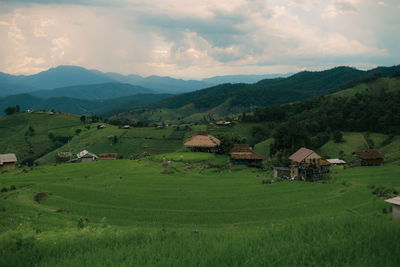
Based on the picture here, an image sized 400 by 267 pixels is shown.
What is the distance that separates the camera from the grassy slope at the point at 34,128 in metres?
102

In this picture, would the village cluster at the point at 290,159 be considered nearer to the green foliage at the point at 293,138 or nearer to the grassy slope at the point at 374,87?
the green foliage at the point at 293,138

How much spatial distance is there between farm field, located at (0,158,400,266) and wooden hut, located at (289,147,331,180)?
1.82 metres

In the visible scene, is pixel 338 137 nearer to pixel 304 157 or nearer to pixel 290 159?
pixel 290 159

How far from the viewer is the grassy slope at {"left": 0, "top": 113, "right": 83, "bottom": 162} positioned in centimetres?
10231

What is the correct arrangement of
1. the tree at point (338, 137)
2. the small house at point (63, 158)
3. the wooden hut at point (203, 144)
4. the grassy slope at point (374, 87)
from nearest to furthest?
1. the wooden hut at point (203, 144)
2. the tree at point (338, 137)
3. the small house at point (63, 158)
4. the grassy slope at point (374, 87)

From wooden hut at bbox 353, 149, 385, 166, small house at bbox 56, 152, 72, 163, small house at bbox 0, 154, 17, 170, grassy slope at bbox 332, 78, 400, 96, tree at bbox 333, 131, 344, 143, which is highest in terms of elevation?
grassy slope at bbox 332, 78, 400, 96

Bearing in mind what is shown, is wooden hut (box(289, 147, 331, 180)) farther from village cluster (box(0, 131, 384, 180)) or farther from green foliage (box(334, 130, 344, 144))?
green foliage (box(334, 130, 344, 144))

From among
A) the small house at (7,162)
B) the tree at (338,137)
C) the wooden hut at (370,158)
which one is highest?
the tree at (338,137)

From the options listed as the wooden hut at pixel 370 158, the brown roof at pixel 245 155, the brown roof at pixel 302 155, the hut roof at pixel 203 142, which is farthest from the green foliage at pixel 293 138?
the hut roof at pixel 203 142

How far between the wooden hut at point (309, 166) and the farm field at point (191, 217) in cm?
182

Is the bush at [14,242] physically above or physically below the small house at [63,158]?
above

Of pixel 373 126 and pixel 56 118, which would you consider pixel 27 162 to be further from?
pixel 373 126

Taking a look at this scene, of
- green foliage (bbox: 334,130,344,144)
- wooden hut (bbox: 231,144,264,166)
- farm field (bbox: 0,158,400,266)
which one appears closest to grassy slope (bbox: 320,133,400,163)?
green foliage (bbox: 334,130,344,144)

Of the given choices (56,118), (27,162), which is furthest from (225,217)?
(56,118)
